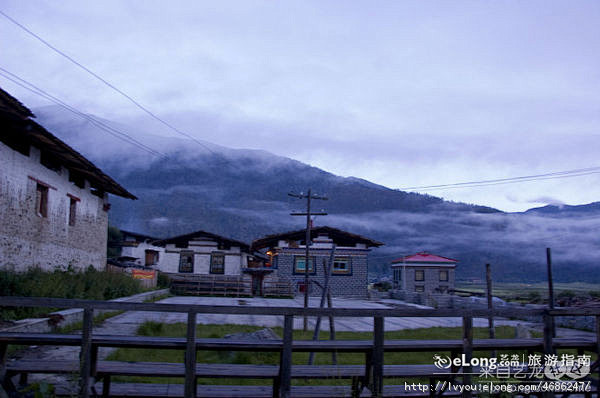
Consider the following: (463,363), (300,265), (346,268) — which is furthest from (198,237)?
(463,363)

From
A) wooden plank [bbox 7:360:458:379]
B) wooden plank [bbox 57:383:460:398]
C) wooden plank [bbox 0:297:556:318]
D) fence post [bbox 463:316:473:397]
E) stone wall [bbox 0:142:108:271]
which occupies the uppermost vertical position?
stone wall [bbox 0:142:108:271]

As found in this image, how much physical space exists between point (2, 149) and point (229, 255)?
2308 cm

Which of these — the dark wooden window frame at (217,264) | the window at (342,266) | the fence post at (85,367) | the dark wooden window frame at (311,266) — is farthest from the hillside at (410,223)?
the fence post at (85,367)

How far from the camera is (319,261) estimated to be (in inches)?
1270

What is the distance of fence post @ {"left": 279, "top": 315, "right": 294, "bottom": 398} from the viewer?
4.50 m

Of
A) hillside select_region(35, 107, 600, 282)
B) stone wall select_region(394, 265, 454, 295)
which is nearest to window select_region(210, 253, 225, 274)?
stone wall select_region(394, 265, 454, 295)

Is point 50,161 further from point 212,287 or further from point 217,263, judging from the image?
point 217,263

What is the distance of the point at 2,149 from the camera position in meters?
12.5

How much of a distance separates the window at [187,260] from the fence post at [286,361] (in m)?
30.6

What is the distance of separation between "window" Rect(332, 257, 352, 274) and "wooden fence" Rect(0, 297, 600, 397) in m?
27.0

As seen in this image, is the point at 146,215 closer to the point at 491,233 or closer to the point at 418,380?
the point at 491,233

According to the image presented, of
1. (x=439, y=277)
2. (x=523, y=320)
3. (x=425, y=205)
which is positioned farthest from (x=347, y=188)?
(x=523, y=320)

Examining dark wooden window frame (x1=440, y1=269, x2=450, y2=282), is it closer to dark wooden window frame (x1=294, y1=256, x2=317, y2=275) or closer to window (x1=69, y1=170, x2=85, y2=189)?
dark wooden window frame (x1=294, y1=256, x2=317, y2=275)

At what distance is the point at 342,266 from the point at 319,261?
1.65 metres
